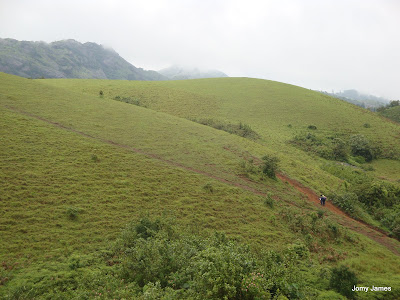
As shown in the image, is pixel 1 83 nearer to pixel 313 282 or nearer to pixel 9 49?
pixel 313 282

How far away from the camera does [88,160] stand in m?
20.0

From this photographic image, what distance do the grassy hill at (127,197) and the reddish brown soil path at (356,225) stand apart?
0.40 m

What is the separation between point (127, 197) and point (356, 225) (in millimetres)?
18128

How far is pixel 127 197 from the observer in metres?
16.4

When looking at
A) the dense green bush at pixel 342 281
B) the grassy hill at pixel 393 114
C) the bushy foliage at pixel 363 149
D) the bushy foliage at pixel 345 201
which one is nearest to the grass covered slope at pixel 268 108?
the bushy foliage at pixel 363 149

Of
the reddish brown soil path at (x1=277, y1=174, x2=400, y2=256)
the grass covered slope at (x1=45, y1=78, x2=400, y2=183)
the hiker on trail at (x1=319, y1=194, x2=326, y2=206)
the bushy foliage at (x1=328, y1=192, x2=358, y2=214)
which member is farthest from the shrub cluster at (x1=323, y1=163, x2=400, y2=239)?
the grass covered slope at (x1=45, y1=78, x2=400, y2=183)

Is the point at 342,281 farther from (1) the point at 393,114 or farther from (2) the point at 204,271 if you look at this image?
(1) the point at 393,114

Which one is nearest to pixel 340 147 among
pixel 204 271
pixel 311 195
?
pixel 311 195

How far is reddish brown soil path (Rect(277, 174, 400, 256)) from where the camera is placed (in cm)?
1616

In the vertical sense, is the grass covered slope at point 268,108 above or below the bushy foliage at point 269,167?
above

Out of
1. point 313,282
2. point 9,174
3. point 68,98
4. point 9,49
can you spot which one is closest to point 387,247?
point 313,282

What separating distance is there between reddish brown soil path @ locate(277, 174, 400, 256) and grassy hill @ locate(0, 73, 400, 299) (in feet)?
1.30

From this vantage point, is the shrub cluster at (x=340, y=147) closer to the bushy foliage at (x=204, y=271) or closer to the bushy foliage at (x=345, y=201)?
the bushy foliage at (x=345, y=201)

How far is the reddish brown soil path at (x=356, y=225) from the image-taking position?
53.0ft
